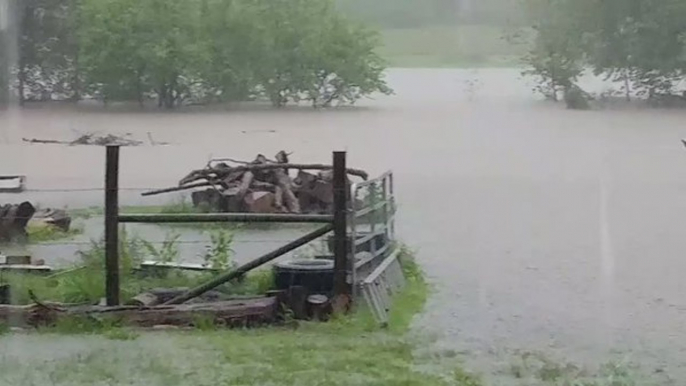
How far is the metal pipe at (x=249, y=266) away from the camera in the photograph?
3.54 meters

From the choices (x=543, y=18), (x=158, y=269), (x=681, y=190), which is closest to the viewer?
(x=543, y=18)

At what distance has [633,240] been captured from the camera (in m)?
3.39

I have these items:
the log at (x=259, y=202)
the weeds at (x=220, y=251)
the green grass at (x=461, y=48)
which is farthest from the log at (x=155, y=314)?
the green grass at (x=461, y=48)

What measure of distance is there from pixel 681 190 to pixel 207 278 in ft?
3.86

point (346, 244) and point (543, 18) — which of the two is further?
point (346, 244)

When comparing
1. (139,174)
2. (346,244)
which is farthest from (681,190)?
(139,174)

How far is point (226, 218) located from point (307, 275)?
246mm

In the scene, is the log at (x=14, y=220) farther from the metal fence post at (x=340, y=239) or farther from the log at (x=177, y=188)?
the metal fence post at (x=340, y=239)

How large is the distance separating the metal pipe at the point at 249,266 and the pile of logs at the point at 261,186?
7 cm

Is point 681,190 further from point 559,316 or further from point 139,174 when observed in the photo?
point 139,174

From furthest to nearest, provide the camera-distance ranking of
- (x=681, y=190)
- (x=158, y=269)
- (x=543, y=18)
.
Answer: (x=158, y=269) < (x=681, y=190) < (x=543, y=18)

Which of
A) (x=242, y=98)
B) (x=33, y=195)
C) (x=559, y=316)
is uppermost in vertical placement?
(x=242, y=98)

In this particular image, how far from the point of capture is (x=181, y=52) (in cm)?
339

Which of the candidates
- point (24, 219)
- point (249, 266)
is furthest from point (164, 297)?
point (24, 219)
